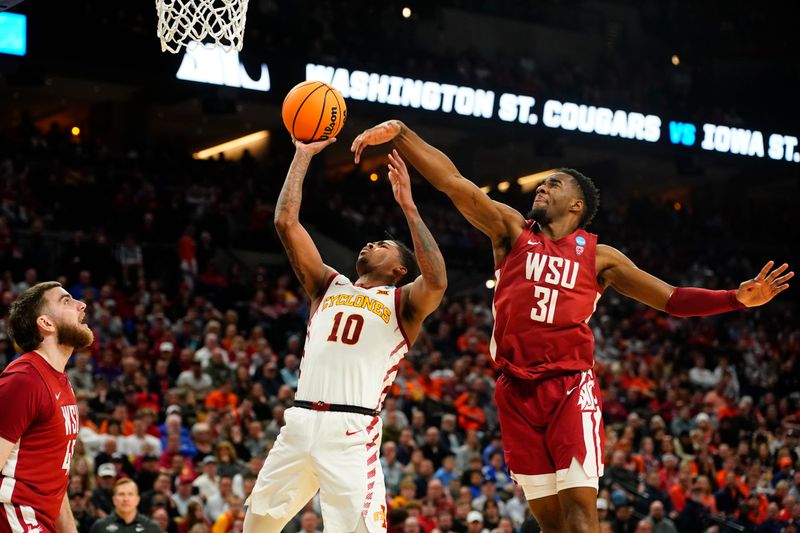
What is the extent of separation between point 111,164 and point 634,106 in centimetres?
1132

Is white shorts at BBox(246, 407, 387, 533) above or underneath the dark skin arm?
underneath

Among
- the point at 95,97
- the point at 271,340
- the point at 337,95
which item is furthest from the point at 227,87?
the point at 337,95

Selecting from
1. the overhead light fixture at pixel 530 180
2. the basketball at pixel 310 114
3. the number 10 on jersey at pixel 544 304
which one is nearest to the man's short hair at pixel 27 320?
the basketball at pixel 310 114

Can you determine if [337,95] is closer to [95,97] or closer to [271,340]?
[271,340]

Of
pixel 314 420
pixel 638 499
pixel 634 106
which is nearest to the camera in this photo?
pixel 314 420

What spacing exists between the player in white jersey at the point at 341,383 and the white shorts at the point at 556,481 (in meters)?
0.78

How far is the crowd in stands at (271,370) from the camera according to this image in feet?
41.5

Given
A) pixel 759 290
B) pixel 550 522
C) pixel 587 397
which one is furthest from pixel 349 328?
pixel 759 290

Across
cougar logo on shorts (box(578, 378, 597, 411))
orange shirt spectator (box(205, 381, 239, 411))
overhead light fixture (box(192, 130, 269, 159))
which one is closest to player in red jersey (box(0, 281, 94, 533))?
cougar logo on shorts (box(578, 378, 597, 411))

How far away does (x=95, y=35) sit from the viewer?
779 inches

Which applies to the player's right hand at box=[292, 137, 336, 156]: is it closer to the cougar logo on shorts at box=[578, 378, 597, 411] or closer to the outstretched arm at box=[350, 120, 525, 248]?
the outstretched arm at box=[350, 120, 525, 248]

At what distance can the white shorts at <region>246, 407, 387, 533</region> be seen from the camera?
226 inches

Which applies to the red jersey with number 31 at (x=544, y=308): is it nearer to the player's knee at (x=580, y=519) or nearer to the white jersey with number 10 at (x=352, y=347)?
the white jersey with number 10 at (x=352, y=347)

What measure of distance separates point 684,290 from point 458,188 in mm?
1379
